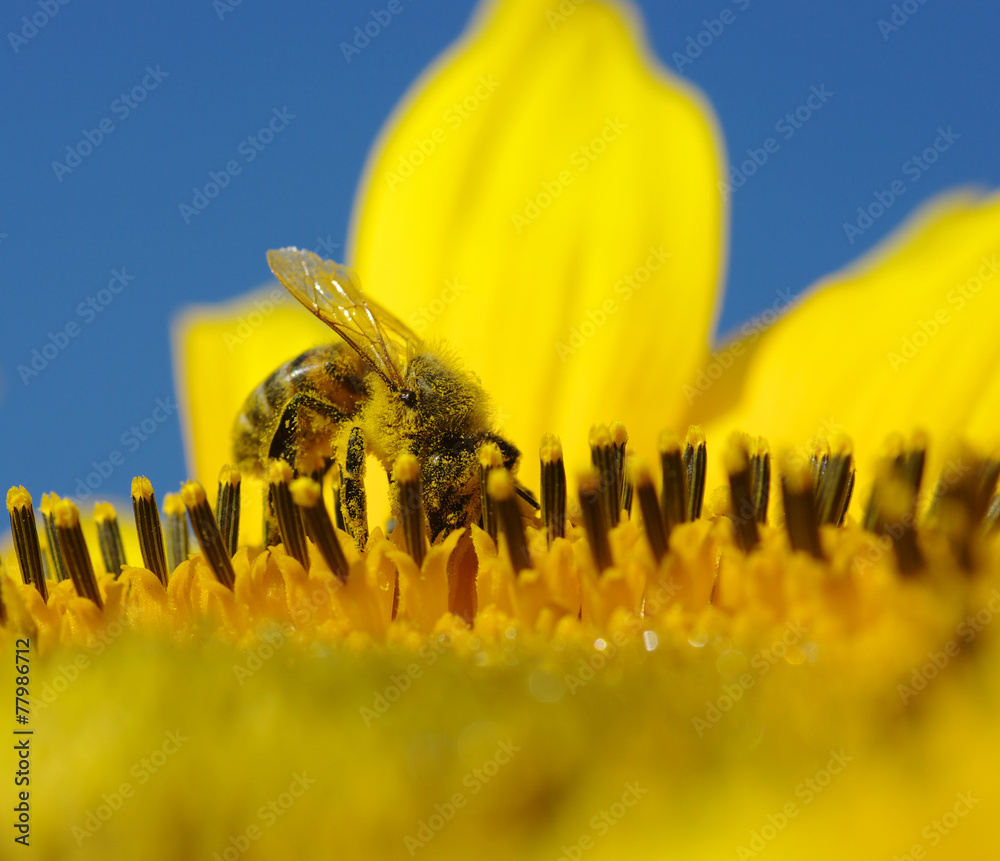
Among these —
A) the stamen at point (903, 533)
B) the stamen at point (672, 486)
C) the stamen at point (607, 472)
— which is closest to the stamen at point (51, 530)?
the stamen at point (607, 472)

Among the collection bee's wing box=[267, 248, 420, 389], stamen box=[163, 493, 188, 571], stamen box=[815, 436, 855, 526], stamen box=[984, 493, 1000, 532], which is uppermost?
bee's wing box=[267, 248, 420, 389]

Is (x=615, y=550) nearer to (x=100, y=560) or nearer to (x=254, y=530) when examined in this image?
(x=254, y=530)

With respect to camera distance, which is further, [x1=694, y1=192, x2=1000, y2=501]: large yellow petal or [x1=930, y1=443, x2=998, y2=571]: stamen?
[x1=694, y1=192, x2=1000, y2=501]: large yellow petal

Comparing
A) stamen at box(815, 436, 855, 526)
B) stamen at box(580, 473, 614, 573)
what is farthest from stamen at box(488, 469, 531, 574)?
stamen at box(815, 436, 855, 526)

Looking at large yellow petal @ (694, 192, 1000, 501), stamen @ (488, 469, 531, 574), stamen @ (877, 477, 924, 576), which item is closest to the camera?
stamen @ (877, 477, 924, 576)

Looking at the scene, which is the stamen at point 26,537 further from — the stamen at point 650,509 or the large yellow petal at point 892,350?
the large yellow petal at point 892,350

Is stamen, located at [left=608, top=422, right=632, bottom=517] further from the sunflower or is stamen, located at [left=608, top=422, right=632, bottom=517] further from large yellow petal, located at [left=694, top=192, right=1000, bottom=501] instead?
large yellow petal, located at [left=694, top=192, right=1000, bottom=501]

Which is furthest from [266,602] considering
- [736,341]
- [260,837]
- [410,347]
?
[736,341]

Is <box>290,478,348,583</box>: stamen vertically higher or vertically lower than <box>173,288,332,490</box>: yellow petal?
lower
